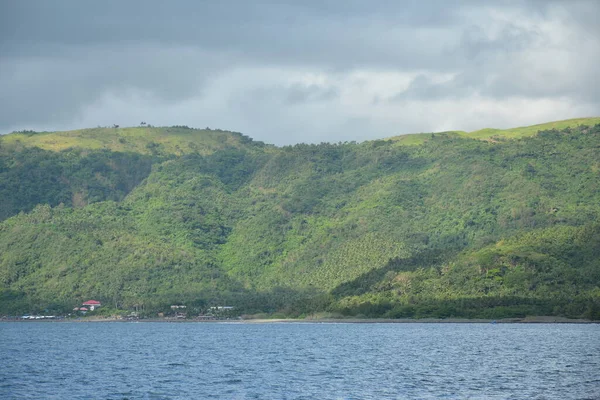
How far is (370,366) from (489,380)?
1718 centimetres

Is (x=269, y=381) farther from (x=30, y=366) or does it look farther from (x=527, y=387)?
(x=30, y=366)

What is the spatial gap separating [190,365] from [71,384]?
2005cm

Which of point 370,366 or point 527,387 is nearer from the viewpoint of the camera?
point 527,387

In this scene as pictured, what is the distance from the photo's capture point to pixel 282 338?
497 ft

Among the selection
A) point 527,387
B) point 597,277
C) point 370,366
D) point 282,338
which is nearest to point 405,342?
Result: point 282,338

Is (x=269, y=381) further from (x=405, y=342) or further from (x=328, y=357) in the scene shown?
(x=405, y=342)

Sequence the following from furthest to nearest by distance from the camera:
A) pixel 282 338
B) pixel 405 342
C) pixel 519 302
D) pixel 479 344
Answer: pixel 519 302
pixel 282 338
pixel 405 342
pixel 479 344

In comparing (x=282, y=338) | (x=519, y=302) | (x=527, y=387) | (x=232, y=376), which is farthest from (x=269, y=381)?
(x=519, y=302)

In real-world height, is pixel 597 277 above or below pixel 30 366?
above

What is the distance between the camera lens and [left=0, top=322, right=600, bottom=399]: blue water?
73.1 metres

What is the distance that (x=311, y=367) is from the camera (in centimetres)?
9388

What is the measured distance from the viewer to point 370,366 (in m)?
93.8

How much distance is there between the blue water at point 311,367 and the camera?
7312cm

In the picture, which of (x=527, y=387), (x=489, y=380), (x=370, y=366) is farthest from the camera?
(x=370, y=366)
